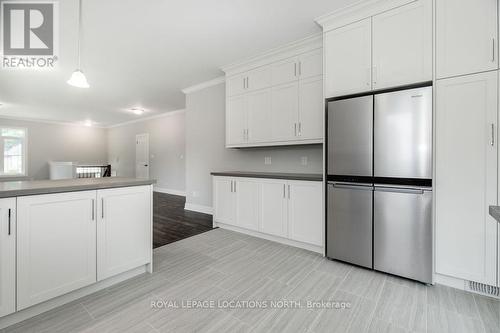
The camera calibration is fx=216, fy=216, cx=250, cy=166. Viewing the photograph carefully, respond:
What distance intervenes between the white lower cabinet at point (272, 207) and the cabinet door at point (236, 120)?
2.34 ft

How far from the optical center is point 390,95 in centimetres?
209

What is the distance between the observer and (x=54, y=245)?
1.60 meters

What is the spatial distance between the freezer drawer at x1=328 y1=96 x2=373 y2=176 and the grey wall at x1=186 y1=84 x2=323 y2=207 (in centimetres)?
96

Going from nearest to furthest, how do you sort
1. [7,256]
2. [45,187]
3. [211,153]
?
[7,256], [45,187], [211,153]

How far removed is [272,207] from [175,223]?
1947 millimetres

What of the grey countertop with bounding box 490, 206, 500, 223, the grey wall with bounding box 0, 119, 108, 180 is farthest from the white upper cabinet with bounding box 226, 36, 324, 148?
the grey wall with bounding box 0, 119, 108, 180

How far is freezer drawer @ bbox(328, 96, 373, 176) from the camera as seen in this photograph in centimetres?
220

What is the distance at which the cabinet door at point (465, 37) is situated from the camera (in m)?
1.73

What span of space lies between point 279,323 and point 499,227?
1.89 meters

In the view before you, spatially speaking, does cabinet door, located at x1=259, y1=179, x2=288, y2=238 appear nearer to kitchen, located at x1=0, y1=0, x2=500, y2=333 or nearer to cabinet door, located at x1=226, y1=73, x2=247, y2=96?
kitchen, located at x1=0, y1=0, x2=500, y2=333

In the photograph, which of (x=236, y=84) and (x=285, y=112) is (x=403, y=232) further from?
(x=236, y=84)

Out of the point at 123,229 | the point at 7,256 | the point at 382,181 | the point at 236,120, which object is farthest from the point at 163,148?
the point at 382,181

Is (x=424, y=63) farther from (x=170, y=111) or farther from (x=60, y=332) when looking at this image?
(x=170, y=111)

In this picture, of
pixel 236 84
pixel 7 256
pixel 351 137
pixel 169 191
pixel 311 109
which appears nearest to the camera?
pixel 7 256
